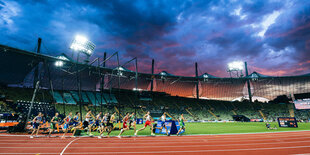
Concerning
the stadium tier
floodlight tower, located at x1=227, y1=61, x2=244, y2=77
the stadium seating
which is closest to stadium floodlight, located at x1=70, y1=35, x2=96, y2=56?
the stadium tier

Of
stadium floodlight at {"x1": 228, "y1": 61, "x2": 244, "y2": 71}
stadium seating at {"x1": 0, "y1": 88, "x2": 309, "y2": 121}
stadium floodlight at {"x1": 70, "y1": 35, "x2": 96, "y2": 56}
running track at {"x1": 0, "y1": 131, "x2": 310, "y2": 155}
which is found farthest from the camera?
stadium floodlight at {"x1": 228, "y1": 61, "x2": 244, "y2": 71}

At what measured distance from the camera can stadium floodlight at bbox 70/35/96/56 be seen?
17953 millimetres

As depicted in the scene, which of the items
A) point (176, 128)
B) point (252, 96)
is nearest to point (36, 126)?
point (176, 128)

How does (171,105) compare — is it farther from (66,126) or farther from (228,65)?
(66,126)

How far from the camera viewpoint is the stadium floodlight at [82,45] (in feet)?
58.9

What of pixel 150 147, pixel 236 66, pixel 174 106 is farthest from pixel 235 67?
pixel 150 147

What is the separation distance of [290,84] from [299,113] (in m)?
15.4

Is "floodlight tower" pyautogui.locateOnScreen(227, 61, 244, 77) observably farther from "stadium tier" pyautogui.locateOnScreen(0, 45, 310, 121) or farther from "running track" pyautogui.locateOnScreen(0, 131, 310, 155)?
"running track" pyautogui.locateOnScreen(0, 131, 310, 155)

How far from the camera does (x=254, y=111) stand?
51.9 meters

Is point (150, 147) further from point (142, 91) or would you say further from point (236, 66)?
point (236, 66)

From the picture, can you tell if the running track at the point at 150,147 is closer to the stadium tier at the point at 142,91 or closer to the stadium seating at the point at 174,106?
the stadium tier at the point at 142,91

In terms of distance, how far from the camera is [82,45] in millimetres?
19312

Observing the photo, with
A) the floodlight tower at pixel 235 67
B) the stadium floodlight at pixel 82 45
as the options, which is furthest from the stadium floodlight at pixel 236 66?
the stadium floodlight at pixel 82 45

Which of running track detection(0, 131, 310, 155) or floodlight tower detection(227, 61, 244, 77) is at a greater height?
floodlight tower detection(227, 61, 244, 77)
